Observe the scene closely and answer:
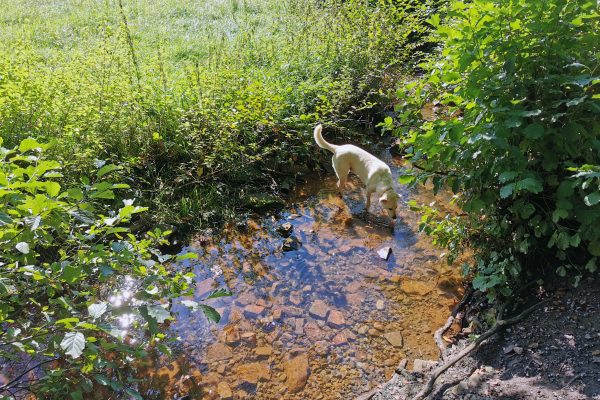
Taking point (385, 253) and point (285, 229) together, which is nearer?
point (385, 253)

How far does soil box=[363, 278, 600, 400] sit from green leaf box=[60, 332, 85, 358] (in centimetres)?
198

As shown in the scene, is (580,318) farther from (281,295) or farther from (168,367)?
(168,367)

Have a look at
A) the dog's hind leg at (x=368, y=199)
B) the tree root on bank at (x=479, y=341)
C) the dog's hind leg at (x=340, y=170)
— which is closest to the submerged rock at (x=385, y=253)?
the dog's hind leg at (x=368, y=199)

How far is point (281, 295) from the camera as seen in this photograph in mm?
4129

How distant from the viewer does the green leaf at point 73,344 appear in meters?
1.54

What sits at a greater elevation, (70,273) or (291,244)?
(70,273)

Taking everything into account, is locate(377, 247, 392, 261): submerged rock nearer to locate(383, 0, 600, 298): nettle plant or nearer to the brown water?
the brown water

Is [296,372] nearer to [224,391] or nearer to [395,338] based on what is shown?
[224,391]

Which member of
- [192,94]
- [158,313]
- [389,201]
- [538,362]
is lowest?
[389,201]

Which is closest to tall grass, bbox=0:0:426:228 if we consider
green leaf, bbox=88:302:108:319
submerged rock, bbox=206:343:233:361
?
submerged rock, bbox=206:343:233:361

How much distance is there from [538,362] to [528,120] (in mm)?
1445

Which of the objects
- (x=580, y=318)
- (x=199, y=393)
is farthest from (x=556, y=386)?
(x=199, y=393)

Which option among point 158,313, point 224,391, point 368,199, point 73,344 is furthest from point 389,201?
point 73,344

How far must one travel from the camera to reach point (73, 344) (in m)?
1.58
